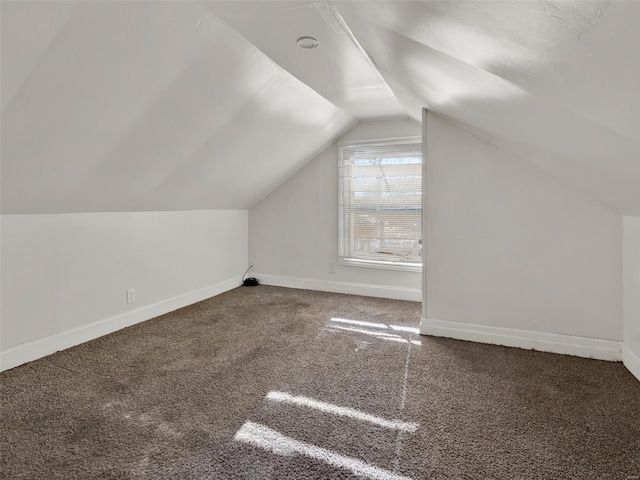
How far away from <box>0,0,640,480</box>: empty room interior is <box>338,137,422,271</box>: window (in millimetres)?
89

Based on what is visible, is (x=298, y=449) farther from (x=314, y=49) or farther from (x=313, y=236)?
(x=313, y=236)

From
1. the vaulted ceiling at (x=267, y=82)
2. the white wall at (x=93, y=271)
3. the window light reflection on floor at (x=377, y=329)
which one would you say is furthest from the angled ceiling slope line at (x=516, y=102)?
the white wall at (x=93, y=271)

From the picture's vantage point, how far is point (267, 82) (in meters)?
2.54

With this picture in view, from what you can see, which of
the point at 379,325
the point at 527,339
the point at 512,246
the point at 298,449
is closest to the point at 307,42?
the point at 512,246

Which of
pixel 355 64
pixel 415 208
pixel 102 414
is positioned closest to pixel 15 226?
pixel 102 414

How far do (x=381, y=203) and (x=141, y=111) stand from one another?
2686 millimetres

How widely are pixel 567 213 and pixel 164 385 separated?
2.90m

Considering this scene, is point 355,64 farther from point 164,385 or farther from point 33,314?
point 33,314

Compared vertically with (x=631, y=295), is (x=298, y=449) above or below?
below

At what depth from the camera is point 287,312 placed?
3.43m

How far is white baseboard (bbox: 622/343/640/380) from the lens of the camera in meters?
2.09

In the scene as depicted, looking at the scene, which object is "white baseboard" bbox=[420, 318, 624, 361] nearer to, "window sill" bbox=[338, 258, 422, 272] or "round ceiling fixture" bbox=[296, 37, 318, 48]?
"window sill" bbox=[338, 258, 422, 272]

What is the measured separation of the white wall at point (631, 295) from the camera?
2.12m

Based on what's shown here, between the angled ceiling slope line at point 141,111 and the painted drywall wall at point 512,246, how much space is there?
4.75 feet
